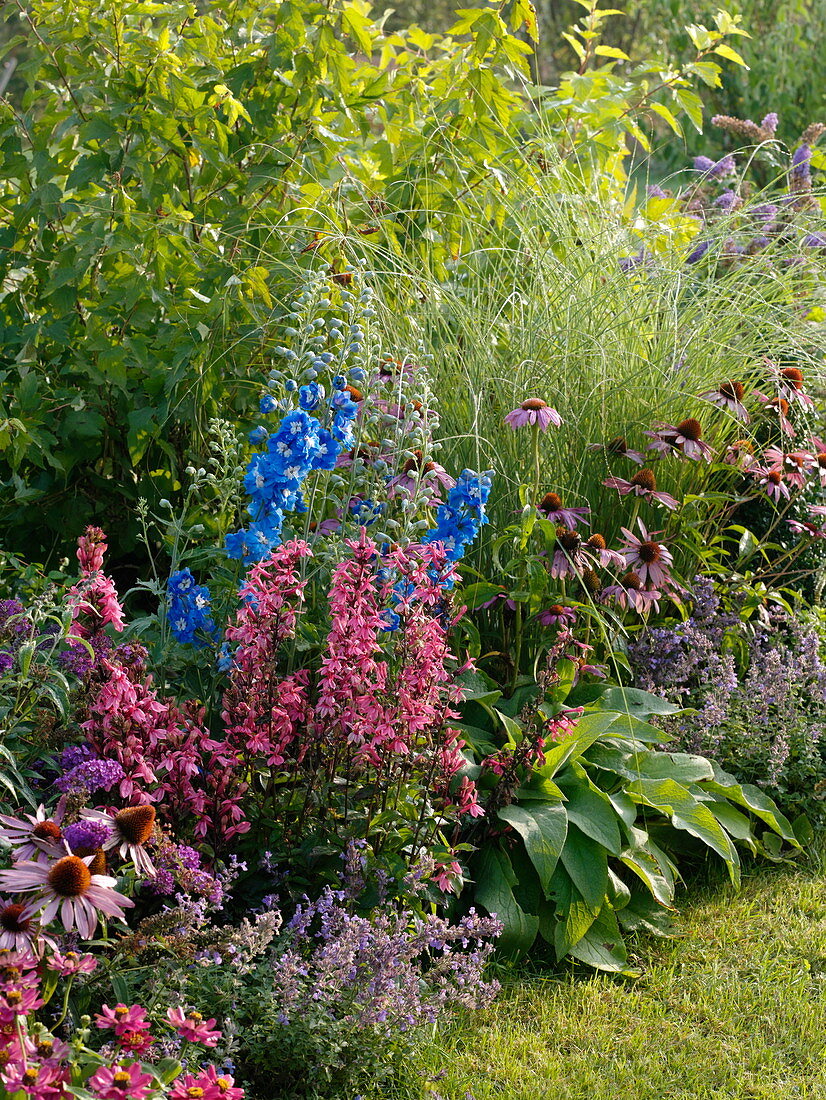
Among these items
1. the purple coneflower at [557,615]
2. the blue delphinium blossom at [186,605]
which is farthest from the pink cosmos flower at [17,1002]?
the purple coneflower at [557,615]

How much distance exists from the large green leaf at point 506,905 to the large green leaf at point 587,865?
13cm

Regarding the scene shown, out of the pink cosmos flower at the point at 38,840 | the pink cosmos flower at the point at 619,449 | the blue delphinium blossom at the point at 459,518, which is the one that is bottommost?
the pink cosmos flower at the point at 619,449

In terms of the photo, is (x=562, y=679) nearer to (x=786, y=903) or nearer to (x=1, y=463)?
(x=786, y=903)

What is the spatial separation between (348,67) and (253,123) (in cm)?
31

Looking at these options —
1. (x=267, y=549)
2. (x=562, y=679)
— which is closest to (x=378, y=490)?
(x=267, y=549)

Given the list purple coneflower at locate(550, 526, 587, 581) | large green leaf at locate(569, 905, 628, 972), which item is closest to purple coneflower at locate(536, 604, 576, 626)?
purple coneflower at locate(550, 526, 587, 581)

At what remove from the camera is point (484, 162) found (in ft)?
12.2

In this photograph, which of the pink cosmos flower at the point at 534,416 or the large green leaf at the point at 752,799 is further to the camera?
the large green leaf at the point at 752,799

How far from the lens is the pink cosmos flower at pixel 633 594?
9.49ft

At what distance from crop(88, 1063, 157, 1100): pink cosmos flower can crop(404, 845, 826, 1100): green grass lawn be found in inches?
27.5

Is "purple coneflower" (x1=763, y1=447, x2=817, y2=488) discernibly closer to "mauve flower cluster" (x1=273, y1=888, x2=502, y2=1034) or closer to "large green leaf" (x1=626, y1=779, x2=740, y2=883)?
"large green leaf" (x1=626, y1=779, x2=740, y2=883)

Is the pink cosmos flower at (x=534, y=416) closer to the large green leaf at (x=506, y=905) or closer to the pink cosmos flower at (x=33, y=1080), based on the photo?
the large green leaf at (x=506, y=905)

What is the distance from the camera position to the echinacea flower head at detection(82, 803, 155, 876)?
171cm

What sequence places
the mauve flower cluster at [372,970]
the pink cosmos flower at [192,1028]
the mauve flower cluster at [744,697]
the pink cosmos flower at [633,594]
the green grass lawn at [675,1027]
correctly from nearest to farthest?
the pink cosmos flower at [192,1028]
the mauve flower cluster at [372,970]
the green grass lawn at [675,1027]
the pink cosmos flower at [633,594]
the mauve flower cluster at [744,697]
